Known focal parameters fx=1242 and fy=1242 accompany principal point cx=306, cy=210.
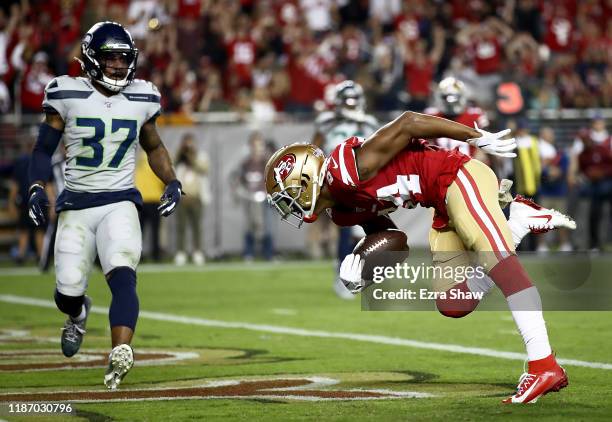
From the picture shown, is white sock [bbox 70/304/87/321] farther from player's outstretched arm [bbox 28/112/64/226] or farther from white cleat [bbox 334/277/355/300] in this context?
white cleat [bbox 334/277/355/300]

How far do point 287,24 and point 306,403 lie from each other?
14.2m

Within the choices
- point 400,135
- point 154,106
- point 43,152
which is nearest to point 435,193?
point 400,135

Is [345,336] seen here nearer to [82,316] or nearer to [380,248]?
[82,316]

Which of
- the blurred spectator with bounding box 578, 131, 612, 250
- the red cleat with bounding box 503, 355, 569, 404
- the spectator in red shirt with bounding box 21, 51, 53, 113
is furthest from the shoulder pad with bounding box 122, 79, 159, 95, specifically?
the blurred spectator with bounding box 578, 131, 612, 250

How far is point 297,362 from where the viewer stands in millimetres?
→ 7449

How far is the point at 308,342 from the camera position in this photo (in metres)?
8.47

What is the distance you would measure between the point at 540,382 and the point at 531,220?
1.08 m

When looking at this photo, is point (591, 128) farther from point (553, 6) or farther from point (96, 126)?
point (96, 126)

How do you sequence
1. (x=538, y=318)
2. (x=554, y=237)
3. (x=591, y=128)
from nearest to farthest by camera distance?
(x=538, y=318) → (x=591, y=128) → (x=554, y=237)

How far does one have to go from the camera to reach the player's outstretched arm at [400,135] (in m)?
5.74

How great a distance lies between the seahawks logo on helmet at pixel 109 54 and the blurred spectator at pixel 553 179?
1082cm

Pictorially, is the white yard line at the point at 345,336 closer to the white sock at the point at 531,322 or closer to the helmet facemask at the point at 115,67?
the white sock at the point at 531,322

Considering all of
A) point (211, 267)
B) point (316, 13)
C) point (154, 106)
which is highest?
point (316, 13)

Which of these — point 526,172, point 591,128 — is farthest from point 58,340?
point 591,128
